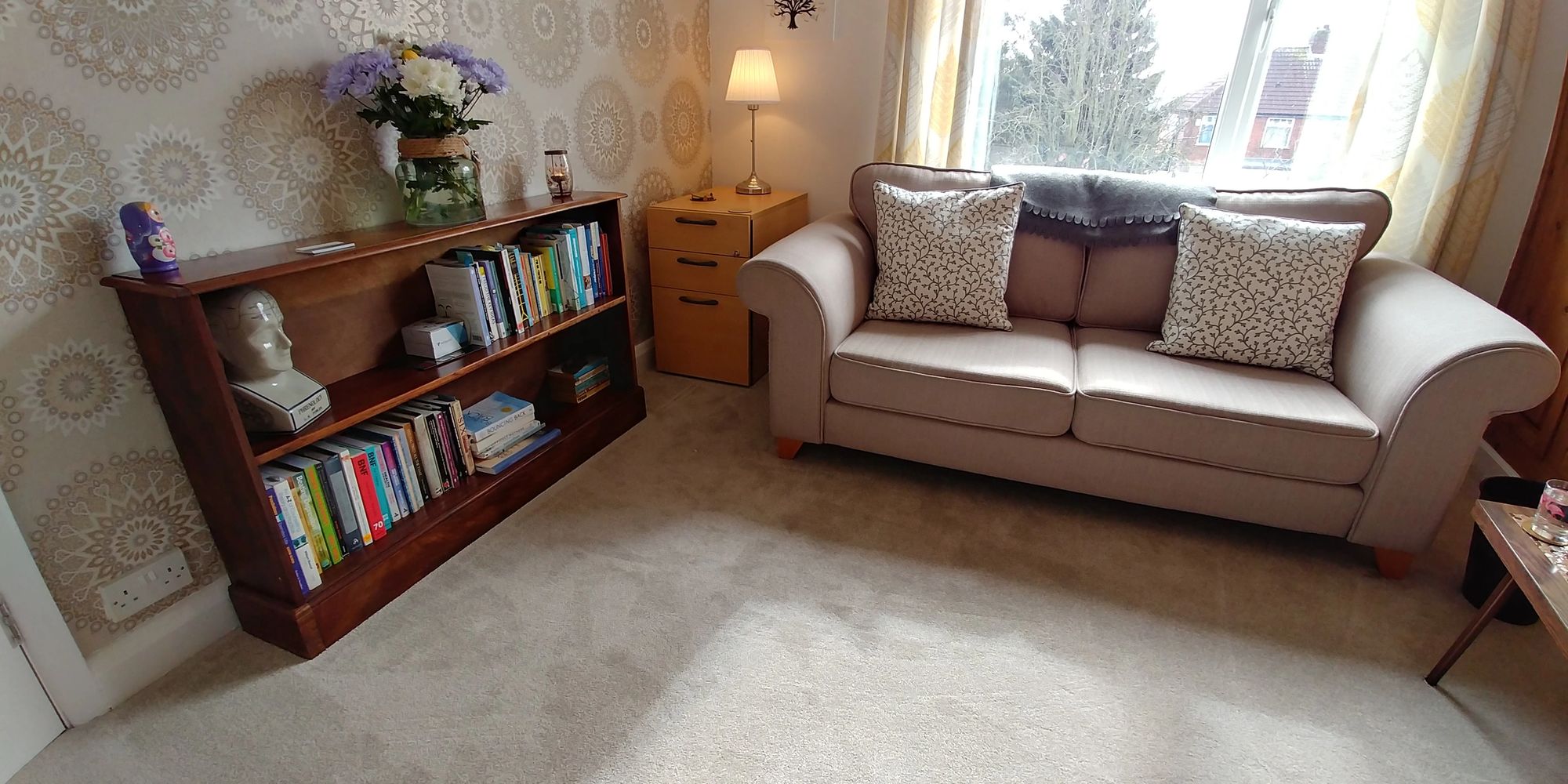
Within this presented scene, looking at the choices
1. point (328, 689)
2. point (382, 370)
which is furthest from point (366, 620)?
point (382, 370)

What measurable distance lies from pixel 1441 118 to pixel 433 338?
3.16 metres

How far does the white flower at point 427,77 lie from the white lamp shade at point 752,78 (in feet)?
4.73

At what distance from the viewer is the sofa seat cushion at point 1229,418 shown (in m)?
1.78

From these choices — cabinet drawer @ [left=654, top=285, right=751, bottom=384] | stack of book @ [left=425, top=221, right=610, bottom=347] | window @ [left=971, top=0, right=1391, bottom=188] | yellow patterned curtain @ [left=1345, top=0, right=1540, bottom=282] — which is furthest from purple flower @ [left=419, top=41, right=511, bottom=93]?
yellow patterned curtain @ [left=1345, top=0, right=1540, bottom=282]

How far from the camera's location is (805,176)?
10.7 feet

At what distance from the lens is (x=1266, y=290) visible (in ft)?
6.70

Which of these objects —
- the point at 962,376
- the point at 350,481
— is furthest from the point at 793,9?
the point at 350,481

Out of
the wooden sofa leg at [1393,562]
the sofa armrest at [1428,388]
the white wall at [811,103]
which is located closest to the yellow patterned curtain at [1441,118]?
the sofa armrest at [1428,388]

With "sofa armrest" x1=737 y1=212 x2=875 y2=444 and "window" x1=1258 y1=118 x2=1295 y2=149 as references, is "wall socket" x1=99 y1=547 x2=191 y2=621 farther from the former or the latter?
"window" x1=1258 y1=118 x2=1295 y2=149

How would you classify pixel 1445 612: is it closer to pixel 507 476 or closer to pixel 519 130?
pixel 507 476

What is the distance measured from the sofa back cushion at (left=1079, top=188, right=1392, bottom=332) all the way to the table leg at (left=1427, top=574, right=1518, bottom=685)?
1.12m

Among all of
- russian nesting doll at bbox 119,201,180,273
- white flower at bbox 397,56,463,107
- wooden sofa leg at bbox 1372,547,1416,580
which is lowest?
wooden sofa leg at bbox 1372,547,1416,580

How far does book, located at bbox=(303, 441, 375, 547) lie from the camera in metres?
1.65

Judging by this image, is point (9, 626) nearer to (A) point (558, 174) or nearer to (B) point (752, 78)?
(A) point (558, 174)
